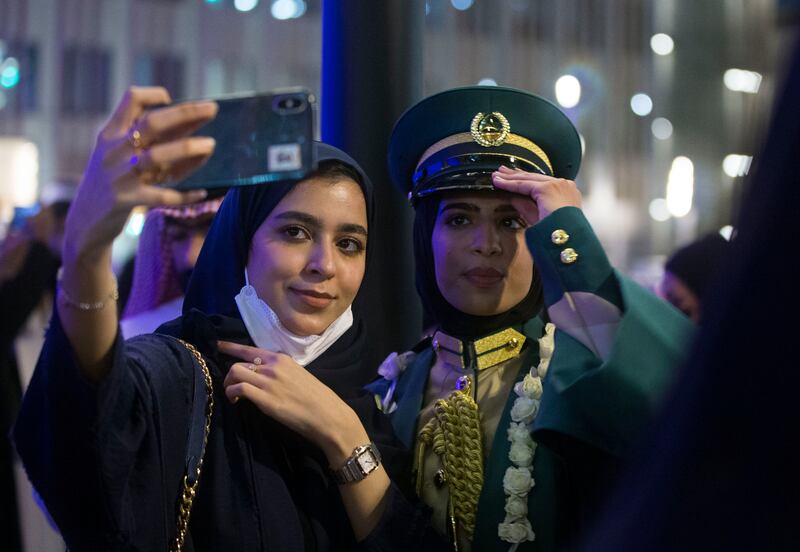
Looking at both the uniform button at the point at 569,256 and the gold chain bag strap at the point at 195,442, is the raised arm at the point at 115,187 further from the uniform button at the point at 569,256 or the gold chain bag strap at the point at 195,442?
the uniform button at the point at 569,256

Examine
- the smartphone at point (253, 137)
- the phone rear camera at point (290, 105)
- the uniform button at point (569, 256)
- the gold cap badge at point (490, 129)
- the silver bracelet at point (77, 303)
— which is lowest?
the silver bracelet at point (77, 303)

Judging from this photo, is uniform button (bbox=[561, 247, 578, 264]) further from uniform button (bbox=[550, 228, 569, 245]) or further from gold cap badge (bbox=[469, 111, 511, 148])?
gold cap badge (bbox=[469, 111, 511, 148])

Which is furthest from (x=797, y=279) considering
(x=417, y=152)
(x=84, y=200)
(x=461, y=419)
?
(x=417, y=152)

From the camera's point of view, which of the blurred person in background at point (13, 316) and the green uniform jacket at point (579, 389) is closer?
the green uniform jacket at point (579, 389)

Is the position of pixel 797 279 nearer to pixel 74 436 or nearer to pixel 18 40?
pixel 74 436

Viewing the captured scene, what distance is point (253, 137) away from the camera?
1.19 meters

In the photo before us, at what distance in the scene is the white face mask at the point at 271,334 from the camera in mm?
1818

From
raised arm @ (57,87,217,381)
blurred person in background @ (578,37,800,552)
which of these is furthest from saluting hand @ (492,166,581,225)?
blurred person in background @ (578,37,800,552)

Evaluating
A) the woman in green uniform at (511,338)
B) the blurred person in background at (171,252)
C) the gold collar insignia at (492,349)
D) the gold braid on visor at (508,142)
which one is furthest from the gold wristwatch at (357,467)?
the blurred person in background at (171,252)

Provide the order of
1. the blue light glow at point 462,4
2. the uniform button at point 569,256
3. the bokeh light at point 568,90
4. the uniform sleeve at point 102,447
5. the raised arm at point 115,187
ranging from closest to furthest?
the raised arm at point 115,187, the uniform sleeve at point 102,447, the uniform button at point 569,256, the blue light glow at point 462,4, the bokeh light at point 568,90

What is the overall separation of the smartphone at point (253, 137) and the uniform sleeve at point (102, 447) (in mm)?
324

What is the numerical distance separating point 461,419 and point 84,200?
1.07 meters

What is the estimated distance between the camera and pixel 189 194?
3.85ft

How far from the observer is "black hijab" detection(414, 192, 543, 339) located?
2.15 meters
